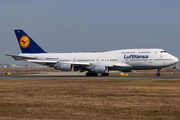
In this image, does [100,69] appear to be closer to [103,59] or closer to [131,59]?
[103,59]

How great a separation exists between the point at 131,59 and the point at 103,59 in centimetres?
526

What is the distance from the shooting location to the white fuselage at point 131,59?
46.5 meters

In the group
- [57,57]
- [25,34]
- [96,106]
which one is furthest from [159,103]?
[25,34]

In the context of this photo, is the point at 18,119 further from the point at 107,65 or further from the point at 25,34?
the point at 25,34

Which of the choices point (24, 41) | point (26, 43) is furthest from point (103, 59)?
point (24, 41)

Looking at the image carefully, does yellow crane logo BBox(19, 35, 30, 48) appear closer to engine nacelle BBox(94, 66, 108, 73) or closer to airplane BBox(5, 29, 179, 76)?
airplane BBox(5, 29, 179, 76)

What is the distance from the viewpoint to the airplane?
4666cm

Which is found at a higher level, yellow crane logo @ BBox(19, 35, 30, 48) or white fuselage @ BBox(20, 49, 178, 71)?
yellow crane logo @ BBox(19, 35, 30, 48)

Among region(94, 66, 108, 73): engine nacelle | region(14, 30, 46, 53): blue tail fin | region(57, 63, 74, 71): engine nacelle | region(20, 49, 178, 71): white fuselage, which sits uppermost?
region(14, 30, 46, 53): blue tail fin

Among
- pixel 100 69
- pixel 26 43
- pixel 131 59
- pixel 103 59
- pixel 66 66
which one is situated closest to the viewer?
pixel 100 69

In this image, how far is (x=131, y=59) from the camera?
47125mm

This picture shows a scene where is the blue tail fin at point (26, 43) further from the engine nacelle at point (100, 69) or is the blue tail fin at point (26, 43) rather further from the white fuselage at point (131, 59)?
the engine nacelle at point (100, 69)

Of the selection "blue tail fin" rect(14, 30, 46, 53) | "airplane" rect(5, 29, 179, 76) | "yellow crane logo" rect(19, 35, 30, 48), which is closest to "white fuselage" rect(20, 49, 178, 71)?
"airplane" rect(5, 29, 179, 76)

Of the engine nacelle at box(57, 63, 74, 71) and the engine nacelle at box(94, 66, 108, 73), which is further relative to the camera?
the engine nacelle at box(57, 63, 74, 71)
